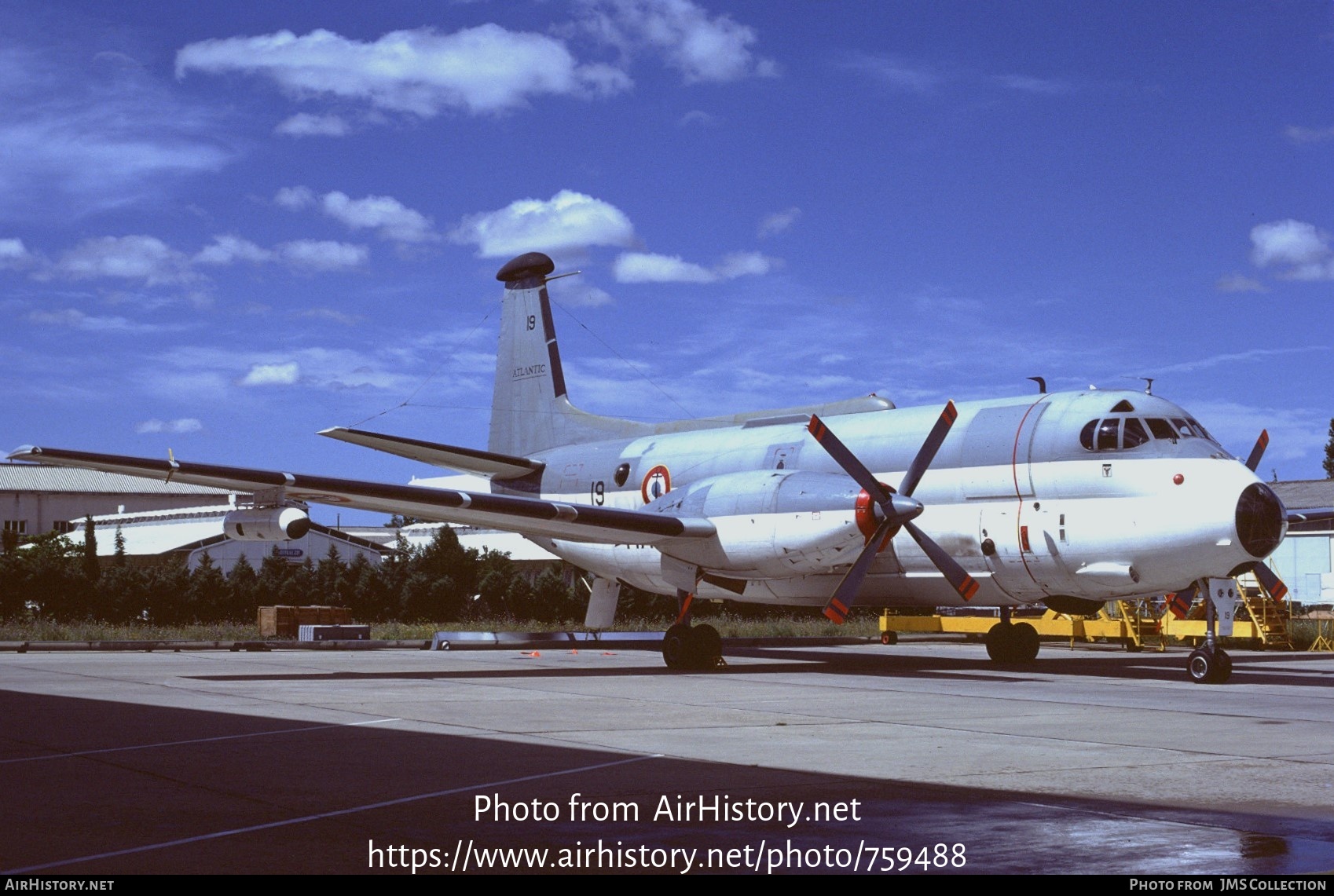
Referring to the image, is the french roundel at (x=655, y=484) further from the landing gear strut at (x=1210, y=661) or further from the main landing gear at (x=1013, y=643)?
the landing gear strut at (x=1210, y=661)

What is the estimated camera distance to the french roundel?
27391 mm

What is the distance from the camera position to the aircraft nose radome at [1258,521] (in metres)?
19.8

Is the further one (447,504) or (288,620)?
(288,620)

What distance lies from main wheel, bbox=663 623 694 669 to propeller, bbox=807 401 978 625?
3.06 m

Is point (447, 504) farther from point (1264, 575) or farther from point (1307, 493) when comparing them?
point (1307, 493)

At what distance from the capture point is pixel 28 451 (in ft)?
63.1

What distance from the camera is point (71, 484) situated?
338ft

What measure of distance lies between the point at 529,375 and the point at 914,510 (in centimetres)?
1464

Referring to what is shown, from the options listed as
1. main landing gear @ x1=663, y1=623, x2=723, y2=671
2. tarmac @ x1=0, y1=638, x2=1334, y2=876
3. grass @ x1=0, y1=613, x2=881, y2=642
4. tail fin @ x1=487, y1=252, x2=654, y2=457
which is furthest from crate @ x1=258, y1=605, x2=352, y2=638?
tarmac @ x1=0, y1=638, x2=1334, y2=876

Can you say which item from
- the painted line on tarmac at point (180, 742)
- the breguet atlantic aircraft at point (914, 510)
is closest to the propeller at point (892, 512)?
the breguet atlantic aircraft at point (914, 510)

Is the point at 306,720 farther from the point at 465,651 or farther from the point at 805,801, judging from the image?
the point at 465,651

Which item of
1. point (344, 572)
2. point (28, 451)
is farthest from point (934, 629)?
point (28, 451)

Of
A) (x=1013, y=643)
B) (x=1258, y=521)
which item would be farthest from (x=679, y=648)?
(x=1258, y=521)
